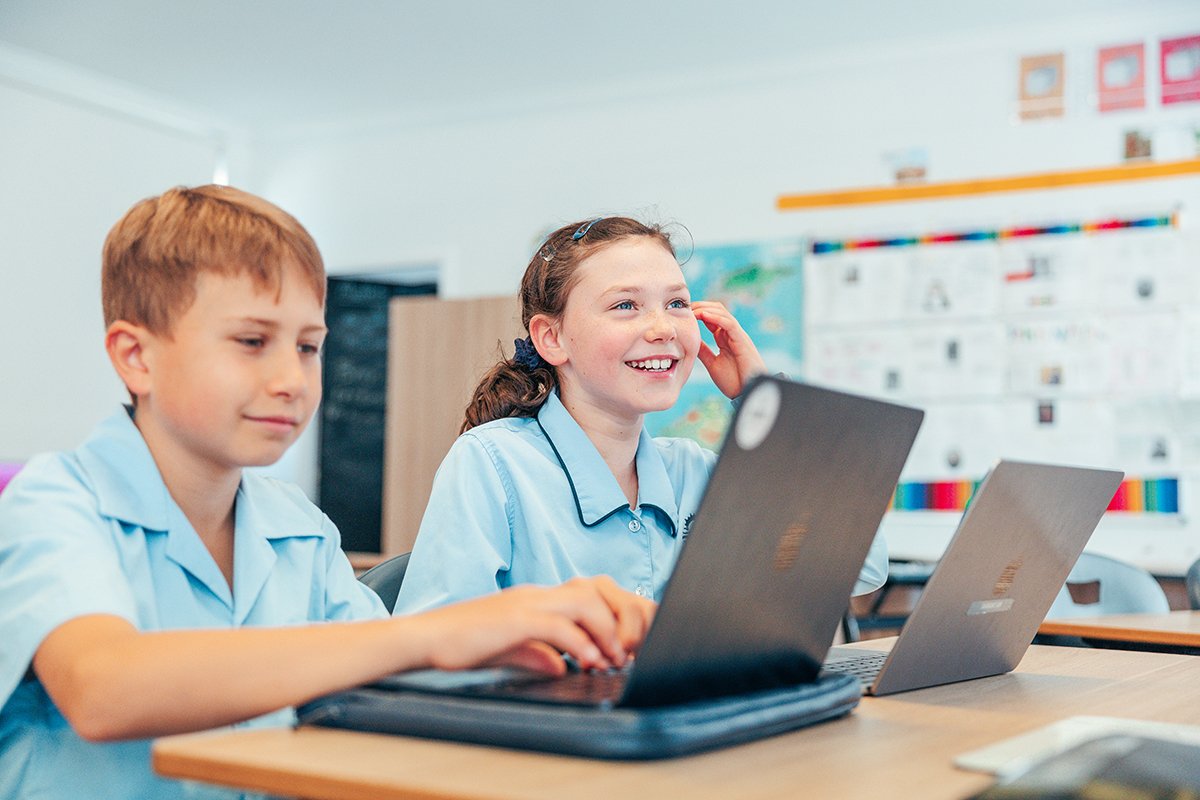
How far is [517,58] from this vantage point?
5.25m

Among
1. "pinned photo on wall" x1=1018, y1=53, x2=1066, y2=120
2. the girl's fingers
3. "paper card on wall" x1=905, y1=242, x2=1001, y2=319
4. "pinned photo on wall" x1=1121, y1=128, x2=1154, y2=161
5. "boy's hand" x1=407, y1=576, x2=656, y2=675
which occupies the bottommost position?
the girl's fingers

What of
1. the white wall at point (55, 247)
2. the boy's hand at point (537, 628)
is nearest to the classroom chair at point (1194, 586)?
the boy's hand at point (537, 628)

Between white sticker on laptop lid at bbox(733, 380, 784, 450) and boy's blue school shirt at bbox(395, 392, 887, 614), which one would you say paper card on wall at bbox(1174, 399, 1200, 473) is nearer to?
boy's blue school shirt at bbox(395, 392, 887, 614)

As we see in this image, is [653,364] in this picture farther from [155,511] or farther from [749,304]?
[749,304]

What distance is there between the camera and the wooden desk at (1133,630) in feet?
6.21

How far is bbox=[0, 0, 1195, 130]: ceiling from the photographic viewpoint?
15.4 ft

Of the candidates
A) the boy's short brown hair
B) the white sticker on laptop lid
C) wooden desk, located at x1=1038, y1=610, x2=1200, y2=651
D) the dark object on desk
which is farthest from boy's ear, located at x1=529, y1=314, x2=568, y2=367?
the dark object on desk

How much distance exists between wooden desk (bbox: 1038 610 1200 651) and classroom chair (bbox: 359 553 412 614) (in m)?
0.97

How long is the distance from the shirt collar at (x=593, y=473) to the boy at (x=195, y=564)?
417mm

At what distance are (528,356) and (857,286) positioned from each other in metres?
3.35

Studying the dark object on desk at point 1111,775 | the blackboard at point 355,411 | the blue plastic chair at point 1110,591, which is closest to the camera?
the dark object on desk at point 1111,775

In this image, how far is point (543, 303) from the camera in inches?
73.8

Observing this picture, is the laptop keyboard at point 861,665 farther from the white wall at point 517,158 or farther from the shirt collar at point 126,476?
the white wall at point 517,158

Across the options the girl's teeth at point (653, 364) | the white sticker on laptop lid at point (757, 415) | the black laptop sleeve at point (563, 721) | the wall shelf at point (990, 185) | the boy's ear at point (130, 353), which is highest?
the wall shelf at point (990, 185)
